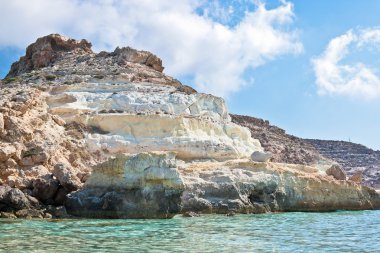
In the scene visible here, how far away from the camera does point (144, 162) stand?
23.0m

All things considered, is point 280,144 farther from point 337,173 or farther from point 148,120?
point 148,120

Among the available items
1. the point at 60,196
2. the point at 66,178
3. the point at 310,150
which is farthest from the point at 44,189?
the point at 310,150

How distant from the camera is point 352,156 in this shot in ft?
371

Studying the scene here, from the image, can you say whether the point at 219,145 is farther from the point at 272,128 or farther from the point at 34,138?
the point at 272,128

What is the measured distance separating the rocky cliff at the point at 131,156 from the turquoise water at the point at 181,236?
2.40 meters

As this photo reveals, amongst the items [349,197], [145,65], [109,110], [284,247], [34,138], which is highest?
[145,65]

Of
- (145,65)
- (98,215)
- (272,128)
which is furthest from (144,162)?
(272,128)

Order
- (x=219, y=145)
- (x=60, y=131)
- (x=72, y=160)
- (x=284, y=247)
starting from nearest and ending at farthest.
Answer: (x=284, y=247)
(x=72, y=160)
(x=60, y=131)
(x=219, y=145)

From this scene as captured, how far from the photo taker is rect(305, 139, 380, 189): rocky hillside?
102 m

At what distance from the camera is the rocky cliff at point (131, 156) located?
2269 centimetres

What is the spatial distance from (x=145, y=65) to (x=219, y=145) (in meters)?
17.4

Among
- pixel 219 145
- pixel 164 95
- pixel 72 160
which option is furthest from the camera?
pixel 164 95

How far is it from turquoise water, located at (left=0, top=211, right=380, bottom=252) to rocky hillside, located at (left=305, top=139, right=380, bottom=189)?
84476 millimetres

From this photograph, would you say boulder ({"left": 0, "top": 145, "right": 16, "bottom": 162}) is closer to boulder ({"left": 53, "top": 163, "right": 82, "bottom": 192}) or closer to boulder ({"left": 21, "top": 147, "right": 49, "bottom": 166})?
boulder ({"left": 21, "top": 147, "right": 49, "bottom": 166})
